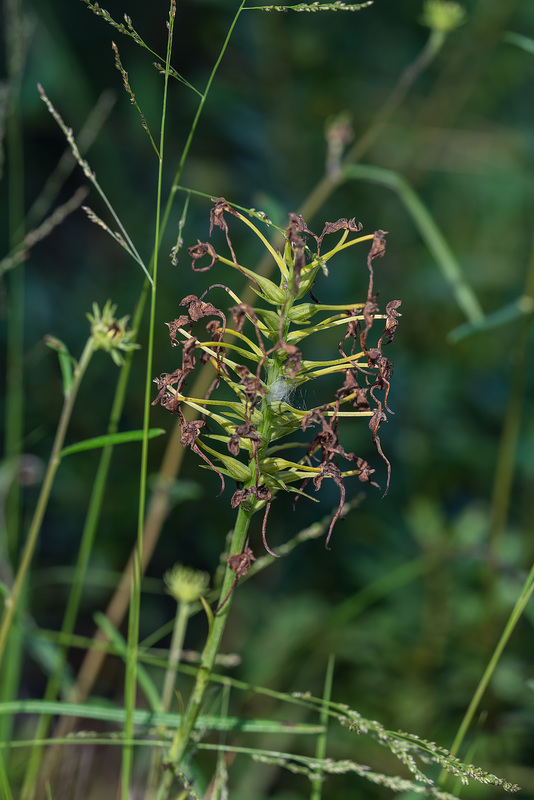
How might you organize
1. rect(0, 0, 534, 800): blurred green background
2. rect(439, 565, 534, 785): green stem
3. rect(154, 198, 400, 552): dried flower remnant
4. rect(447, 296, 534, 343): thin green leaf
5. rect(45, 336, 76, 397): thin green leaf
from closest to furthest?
rect(154, 198, 400, 552): dried flower remnant → rect(439, 565, 534, 785): green stem → rect(45, 336, 76, 397): thin green leaf → rect(447, 296, 534, 343): thin green leaf → rect(0, 0, 534, 800): blurred green background

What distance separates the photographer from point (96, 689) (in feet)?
7.00

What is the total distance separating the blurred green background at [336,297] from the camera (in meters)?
2.00

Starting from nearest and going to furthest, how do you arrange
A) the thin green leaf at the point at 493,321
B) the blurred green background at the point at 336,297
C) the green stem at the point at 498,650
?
the green stem at the point at 498,650
the thin green leaf at the point at 493,321
the blurred green background at the point at 336,297

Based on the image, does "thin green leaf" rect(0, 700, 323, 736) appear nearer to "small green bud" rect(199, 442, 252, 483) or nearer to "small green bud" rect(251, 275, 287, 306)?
"small green bud" rect(199, 442, 252, 483)

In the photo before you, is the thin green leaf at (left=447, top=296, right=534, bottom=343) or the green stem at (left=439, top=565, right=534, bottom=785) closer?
the green stem at (left=439, top=565, right=534, bottom=785)

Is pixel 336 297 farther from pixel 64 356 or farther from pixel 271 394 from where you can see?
pixel 271 394

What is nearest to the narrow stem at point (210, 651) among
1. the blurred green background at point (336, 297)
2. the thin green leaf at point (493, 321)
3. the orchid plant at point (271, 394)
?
the orchid plant at point (271, 394)

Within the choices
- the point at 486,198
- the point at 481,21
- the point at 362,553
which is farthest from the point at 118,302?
the point at 481,21

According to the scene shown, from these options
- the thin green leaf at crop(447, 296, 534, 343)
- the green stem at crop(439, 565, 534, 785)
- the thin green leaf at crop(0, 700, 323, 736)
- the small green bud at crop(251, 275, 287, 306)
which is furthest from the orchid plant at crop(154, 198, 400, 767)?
the thin green leaf at crop(447, 296, 534, 343)

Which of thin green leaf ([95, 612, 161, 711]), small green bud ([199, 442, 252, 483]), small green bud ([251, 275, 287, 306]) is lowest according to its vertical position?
thin green leaf ([95, 612, 161, 711])

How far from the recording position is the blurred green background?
200 cm

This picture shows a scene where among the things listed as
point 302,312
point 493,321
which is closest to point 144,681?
point 302,312

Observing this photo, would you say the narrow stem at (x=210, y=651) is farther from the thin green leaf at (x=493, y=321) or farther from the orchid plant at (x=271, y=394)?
the thin green leaf at (x=493, y=321)

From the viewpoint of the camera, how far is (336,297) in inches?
93.2
